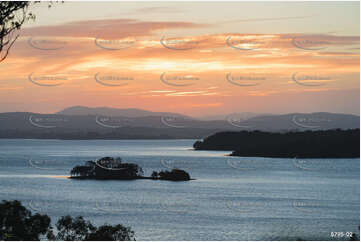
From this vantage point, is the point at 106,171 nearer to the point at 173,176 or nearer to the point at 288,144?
the point at 173,176

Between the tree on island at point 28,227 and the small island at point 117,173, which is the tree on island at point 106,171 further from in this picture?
the tree on island at point 28,227

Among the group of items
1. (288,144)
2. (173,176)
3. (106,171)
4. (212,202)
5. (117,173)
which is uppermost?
(288,144)

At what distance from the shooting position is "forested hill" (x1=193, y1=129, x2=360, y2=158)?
5578cm

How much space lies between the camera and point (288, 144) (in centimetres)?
5934

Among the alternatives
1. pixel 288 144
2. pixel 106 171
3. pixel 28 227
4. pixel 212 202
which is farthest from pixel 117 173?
pixel 28 227

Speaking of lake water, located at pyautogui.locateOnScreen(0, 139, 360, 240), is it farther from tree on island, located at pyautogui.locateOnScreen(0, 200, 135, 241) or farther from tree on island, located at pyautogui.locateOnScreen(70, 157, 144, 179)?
tree on island, located at pyautogui.locateOnScreen(0, 200, 135, 241)

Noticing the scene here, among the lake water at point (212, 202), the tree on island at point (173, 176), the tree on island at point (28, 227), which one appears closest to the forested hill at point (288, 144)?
the lake water at point (212, 202)

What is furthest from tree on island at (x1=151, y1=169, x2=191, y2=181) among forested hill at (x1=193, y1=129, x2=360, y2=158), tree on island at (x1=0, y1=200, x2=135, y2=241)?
tree on island at (x1=0, y1=200, x2=135, y2=241)

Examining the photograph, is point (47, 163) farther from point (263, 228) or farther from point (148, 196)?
point (263, 228)

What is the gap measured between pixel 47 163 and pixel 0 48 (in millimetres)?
52628

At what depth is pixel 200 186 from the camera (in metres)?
38.0

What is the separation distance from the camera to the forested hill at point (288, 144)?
2196 inches

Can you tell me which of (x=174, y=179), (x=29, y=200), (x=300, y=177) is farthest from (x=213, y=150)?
(x=29, y=200)

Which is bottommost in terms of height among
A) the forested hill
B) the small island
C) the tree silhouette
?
the tree silhouette
